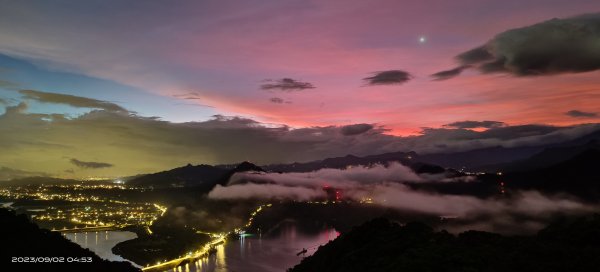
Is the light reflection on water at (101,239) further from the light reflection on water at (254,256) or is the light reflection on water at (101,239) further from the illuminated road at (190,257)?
the light reflection on water at (254,256)

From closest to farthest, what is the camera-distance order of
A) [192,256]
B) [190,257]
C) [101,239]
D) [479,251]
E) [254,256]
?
[479,251]
[190,257]
[192,256]
[254,256]
[101,239]

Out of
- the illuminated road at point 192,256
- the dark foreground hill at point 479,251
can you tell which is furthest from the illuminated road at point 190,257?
the dark foreground hill at point 479,251

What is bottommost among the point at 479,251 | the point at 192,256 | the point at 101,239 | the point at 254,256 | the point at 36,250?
the point at 254,256

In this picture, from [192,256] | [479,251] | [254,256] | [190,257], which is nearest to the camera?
[479,251]

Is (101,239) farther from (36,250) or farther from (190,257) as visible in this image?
(36,250)

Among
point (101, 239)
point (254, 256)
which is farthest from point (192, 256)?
point (101, 239)

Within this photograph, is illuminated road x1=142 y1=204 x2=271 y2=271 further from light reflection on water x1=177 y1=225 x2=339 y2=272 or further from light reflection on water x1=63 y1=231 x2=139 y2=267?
light reflection on water x1=63 y1=231 x2=139 y2=267
